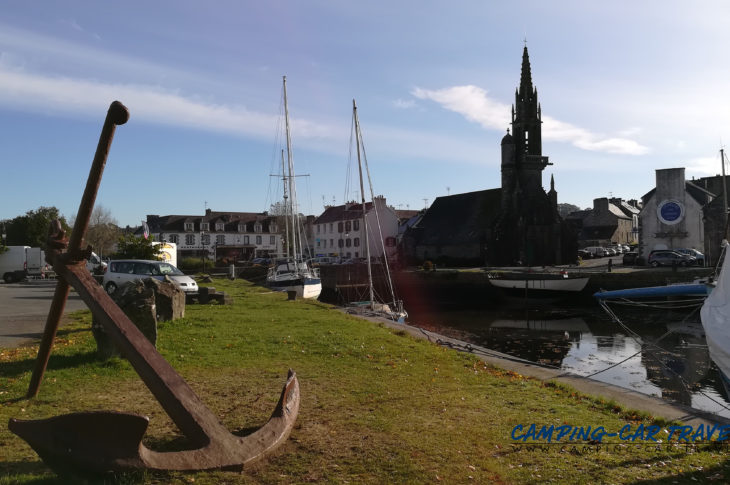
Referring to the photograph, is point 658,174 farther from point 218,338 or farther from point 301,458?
point 301,458

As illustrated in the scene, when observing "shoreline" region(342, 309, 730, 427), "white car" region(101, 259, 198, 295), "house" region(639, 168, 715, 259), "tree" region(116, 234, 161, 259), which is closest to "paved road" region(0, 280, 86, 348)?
"white car" region(101, 259, 198, 295)

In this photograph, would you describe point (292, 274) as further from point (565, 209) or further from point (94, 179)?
point (565, 209)

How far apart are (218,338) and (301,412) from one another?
20.3 ft

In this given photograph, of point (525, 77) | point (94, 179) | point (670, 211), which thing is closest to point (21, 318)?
point (94, 179)

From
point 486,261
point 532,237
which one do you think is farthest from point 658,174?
point 486,261

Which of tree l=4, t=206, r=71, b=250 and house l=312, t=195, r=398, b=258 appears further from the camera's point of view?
house l=312, t=195, r=398, b=258

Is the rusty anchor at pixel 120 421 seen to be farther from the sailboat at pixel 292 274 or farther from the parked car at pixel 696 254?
the parked car at pixel 696 254

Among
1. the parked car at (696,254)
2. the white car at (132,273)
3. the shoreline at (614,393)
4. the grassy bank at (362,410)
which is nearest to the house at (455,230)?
the parked car at (696,254)

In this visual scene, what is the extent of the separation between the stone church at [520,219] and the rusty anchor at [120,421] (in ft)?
192

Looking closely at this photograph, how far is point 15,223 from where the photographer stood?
2419 inches

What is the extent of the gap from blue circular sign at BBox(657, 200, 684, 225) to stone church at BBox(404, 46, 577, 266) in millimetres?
13006

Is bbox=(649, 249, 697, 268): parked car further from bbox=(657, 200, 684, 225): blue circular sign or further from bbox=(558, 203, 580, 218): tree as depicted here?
bbox=(558, 203, 580, 218): tree

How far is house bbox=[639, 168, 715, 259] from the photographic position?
4759cm

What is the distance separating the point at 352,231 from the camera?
276 ft
